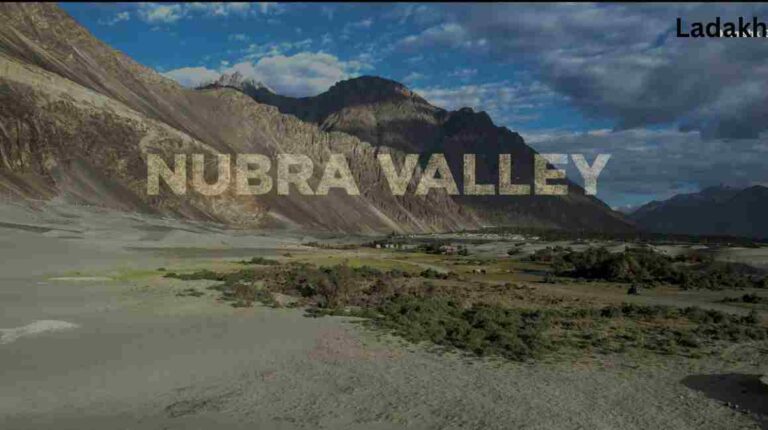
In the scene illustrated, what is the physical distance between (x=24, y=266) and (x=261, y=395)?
29.3m

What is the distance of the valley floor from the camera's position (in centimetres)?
1183

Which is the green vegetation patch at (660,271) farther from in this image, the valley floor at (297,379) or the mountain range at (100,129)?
the mountain range at (100,129)

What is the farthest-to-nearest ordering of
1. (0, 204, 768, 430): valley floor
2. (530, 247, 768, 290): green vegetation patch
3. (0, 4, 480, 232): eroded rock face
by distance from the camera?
(0, 4, 480, 232): eroded rock face < (530, 247, 768, 290): green vegetation patch < (0, 204, 768, 430): valley floor

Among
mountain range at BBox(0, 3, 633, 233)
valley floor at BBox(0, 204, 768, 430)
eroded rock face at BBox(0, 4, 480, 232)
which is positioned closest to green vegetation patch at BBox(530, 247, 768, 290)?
valley floor at BBox(0, 204, 768, 430)

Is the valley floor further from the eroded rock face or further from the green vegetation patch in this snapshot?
the eroded rock face

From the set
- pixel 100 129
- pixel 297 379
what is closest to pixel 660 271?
pixel 297 379

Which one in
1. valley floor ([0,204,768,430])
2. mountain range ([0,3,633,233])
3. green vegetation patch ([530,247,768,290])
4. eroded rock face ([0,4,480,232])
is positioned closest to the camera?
valley floor ([0,204,768,430])

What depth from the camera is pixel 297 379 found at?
562 inches

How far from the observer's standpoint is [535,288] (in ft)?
120

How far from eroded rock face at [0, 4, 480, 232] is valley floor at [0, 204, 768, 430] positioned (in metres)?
71.5

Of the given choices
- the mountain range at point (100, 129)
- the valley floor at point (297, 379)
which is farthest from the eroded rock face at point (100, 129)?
Answer: the valley floor at point (297, 379)

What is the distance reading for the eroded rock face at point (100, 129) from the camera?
93062 mm

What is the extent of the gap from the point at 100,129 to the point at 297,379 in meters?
105

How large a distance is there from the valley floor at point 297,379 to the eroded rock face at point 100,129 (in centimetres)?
7145
